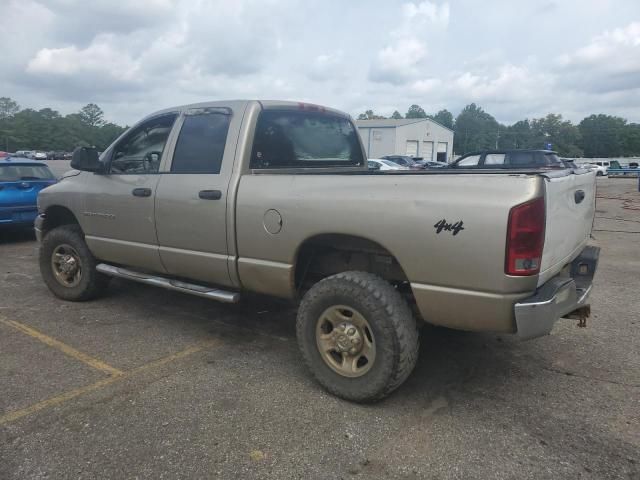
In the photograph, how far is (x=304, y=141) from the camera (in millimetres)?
4207

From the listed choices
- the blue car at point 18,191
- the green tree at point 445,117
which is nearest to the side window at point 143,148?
the blue car at point 18,191

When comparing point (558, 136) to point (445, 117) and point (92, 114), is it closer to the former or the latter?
point (445, 117)

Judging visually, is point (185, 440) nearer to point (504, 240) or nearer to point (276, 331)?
point (276, 331)

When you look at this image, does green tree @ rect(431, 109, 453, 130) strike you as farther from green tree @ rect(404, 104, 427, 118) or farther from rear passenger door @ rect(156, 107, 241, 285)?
rear passenger door @ rect(156, 107, 241, 285)

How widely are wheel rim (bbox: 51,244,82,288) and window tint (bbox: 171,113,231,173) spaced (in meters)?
1.85

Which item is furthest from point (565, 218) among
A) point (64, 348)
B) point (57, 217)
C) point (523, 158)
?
point (523, 158)

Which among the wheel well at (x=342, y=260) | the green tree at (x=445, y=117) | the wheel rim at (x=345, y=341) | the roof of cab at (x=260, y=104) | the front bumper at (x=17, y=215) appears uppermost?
the green tree at (x=445, y=117)

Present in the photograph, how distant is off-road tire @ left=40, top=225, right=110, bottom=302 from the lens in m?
5.00

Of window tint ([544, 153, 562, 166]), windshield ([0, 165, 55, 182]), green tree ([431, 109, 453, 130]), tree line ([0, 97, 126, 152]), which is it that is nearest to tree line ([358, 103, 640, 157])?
green tree ([431, 109, 453, 130])

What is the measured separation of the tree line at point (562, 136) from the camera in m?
96.6

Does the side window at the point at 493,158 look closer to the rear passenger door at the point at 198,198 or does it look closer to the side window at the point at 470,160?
the side window at the point at 470,160

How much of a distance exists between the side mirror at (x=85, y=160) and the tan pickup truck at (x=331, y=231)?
1cm

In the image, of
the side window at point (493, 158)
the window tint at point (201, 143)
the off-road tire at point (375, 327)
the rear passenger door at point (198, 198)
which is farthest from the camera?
the side window at point (493, 158)

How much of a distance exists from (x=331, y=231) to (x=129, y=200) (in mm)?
2169
